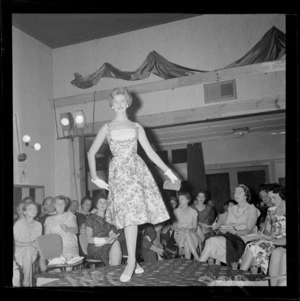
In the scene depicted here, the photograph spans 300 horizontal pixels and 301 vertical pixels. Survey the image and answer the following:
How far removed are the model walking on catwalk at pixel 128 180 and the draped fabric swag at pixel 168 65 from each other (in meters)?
0.31

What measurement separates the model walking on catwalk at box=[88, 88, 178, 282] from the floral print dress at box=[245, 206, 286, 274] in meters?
0.58

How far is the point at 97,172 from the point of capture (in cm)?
201

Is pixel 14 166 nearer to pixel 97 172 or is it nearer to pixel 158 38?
pixel 97 172

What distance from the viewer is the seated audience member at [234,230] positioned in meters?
2.14

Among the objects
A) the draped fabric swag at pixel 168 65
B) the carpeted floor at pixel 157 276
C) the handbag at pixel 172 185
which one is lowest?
the carpeted floor at pixel 157 276

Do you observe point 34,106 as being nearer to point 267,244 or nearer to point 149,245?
point 149,245

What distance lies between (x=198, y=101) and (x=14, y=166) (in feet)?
3.75

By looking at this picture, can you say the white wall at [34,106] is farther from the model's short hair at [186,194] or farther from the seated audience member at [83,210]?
the model's short hair at [186,194]

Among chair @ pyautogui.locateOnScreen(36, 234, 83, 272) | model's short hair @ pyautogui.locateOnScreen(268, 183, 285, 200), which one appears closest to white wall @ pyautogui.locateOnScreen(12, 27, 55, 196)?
chair @ pyautogui.locateOnScreen(36, 234, 83, 272)

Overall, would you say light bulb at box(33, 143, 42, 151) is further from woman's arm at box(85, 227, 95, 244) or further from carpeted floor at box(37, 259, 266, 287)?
carpeted floor at box(37, 259, 266, 287)

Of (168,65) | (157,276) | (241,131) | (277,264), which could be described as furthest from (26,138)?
(277,264)

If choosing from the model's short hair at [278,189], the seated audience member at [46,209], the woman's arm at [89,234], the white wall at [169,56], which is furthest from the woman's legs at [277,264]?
the seated audience member at [46,209]

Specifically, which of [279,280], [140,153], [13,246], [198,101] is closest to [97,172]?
[140,153]

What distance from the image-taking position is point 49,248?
6.68 feet
